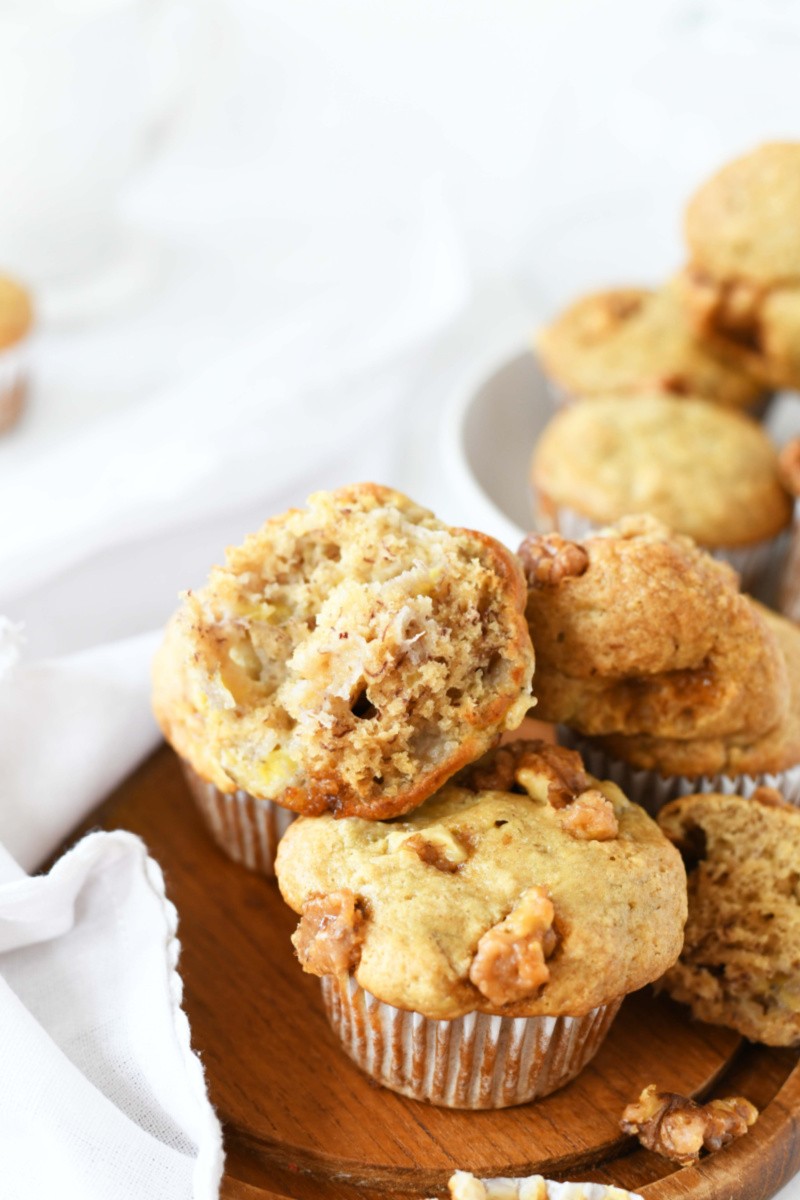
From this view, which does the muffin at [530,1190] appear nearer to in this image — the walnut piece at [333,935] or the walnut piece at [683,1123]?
the walnut piece at [683,1123]

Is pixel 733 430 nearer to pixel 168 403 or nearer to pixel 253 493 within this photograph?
pixel 253 493

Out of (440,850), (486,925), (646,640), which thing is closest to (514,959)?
(486,925)

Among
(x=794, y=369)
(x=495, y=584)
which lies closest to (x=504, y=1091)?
(x=495, y=584)

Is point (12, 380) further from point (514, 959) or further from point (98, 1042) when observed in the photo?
point (514, 959)

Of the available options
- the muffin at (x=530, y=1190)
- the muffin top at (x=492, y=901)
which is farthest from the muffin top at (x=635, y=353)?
the muffin at (x=530, y=1190)

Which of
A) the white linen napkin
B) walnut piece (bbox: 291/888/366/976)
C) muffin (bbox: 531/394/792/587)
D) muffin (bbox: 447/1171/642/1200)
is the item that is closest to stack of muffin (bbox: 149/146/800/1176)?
walnut piece (bbox: 291/888/366/976)

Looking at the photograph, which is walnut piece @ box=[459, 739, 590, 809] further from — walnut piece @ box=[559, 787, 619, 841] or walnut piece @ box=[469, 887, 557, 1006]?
walnut piece @ box=[469, 887, 557, 1006]

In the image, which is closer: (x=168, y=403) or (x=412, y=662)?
(x=412, y=662)
